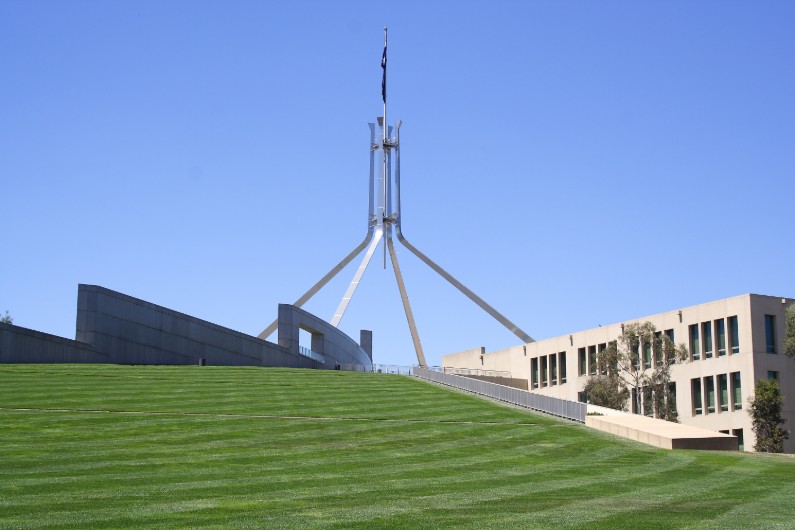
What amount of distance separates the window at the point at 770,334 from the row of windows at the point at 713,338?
1429 millimetres

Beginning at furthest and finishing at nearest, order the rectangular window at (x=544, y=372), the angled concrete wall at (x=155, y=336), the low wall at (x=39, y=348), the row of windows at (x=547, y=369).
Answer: the rectangular window at (x=544, y=372) → the row of windows at (x=547, y=369) → the angled concrete wall at (x=155, y=336) → the low wall at (x=39, y=348)

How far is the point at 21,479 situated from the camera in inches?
789

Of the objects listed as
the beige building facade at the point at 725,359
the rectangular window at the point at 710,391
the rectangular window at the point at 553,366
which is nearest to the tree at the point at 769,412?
the beige building facade at the point at 725,359

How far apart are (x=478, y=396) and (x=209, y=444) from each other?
69.4 ft

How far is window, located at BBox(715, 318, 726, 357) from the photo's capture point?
194 ft

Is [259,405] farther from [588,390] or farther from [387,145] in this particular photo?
[387,145]

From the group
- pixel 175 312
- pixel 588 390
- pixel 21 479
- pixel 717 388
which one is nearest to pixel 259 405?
pixel 21 479

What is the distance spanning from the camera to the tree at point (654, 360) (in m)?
57.4

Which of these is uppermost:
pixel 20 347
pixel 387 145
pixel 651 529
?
pixel 387 145

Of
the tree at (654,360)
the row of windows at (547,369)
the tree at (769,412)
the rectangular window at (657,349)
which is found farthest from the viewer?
the row of windows at (547,369)

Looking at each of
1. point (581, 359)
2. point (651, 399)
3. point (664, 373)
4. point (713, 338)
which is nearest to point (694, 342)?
point (713, 338)

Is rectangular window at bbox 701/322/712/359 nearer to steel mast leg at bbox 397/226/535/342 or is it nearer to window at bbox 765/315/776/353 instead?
window at bbox 765/315/776/353

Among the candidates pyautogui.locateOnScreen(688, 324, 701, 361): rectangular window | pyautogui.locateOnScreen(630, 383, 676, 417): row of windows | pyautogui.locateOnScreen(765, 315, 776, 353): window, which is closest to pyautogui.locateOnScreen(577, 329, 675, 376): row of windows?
pyautogui.locateOnScreen(688, 324, 701, 361): rectangular window

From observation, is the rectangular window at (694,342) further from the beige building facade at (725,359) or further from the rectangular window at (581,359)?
the rectangular window at (581,359)
